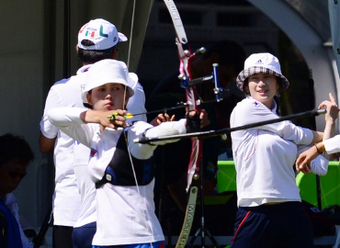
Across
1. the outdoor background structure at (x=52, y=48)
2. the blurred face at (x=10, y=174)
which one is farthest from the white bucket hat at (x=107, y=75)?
the outdoor background structure at (x=52, y=48)

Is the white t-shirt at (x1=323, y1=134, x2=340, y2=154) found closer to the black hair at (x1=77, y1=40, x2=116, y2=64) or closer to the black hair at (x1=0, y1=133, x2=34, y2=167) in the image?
the black hair at (x1=77, y1=40, x2=116, y2=64)

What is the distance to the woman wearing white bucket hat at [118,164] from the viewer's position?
319 centimetres

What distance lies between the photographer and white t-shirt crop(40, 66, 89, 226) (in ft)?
12.5

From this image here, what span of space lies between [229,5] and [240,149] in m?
9.69

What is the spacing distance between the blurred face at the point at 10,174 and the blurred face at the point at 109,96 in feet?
4.81

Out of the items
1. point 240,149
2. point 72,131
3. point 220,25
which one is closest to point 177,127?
point 72,131

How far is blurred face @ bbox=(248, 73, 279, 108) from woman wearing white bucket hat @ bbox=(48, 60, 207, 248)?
33.9 inches

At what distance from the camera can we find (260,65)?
160 inches

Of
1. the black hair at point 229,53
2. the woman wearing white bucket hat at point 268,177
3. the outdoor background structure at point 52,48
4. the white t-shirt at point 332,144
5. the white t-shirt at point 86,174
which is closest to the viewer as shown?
the white t-shirt at point 86,174

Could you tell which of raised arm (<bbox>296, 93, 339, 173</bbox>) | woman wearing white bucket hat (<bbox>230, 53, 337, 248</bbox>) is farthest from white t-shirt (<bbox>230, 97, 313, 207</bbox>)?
raised arm (<bbox>296, 93, 339, 173</bbox>)

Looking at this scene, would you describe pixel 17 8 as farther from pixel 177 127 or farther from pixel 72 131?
pixel 177 127

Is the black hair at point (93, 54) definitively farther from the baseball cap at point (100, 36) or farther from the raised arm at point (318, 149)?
the raised arm at point (318, 149)

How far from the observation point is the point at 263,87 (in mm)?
4074

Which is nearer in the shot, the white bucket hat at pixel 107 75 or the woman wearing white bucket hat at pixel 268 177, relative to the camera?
the white bucket hat at pixel 107 75
